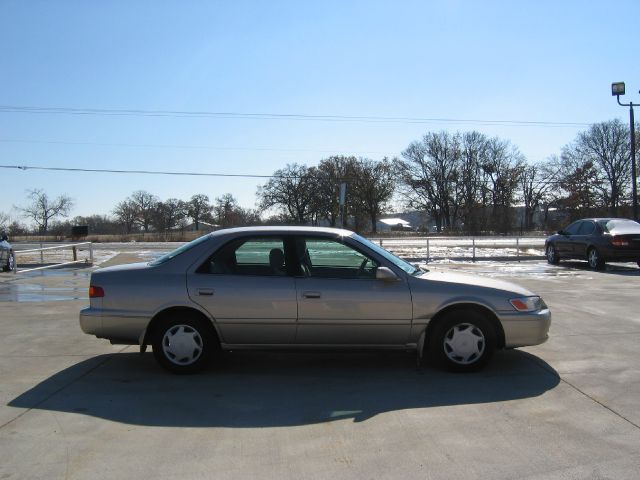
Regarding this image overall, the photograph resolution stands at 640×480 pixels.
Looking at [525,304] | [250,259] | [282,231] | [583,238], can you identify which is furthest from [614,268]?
[250,259]

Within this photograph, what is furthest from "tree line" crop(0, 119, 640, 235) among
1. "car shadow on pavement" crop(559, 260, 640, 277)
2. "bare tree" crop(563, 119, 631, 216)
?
"car shadow on pavement" crop(559, 260, 640, 277)

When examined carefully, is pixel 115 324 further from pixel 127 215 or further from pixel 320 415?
pixel 127 215

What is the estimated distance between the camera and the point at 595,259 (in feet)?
54.9

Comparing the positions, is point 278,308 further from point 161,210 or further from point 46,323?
point 161,210

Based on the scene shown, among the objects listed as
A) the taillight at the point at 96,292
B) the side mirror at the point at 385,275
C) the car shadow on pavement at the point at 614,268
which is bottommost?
the car shadow on pavement at the point at 614,268

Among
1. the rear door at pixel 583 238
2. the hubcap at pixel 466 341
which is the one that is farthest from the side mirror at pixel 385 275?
the rear door at pixel 583 238

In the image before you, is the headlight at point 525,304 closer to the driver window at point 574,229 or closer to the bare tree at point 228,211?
the driver window at point 574,229

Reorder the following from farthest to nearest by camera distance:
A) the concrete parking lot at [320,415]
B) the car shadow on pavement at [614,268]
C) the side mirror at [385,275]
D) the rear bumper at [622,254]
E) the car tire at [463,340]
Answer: the rear bumper at [622,254]
the car shadow on pavement at [614,268]
the car tire at [463,340]
the side mirror at [385,275]
the concrete parking lot at [320,415]

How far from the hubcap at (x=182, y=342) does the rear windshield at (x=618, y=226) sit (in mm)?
14721

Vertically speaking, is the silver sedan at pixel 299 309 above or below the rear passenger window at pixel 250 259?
below

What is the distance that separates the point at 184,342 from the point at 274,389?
3.55 ft

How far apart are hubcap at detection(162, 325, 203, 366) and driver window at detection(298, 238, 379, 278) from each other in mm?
1306

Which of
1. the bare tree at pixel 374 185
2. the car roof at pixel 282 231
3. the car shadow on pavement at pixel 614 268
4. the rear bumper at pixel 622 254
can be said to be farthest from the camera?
the bare tree at pixel 374 185

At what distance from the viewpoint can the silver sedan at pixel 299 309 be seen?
540 cm
